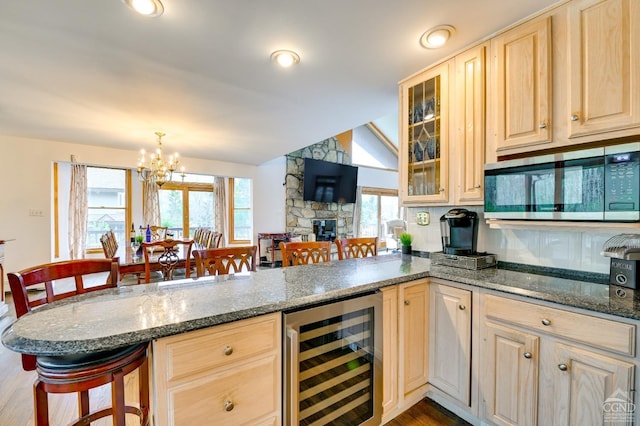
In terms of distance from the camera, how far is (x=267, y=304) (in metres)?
1.17

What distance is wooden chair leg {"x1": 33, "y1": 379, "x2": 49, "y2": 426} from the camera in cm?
99

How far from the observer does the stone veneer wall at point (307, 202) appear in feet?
20.9

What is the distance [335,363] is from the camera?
58.1 inches

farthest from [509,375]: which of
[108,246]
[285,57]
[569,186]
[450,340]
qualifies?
[108,246]

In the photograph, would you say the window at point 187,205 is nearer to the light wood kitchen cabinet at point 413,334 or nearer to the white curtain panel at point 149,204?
the white curtain panel at point 149,204

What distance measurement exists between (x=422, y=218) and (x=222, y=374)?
6.54ft

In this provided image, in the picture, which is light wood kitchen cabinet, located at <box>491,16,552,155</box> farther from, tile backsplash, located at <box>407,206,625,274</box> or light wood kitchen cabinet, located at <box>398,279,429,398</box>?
light wood kitchen cabinet, located at <box>398,279,429,398</box>

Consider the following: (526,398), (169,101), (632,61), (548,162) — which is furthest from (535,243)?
(169,101)

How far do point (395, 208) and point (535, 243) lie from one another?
22.5 ft

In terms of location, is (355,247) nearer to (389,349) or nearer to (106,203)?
(389,349)

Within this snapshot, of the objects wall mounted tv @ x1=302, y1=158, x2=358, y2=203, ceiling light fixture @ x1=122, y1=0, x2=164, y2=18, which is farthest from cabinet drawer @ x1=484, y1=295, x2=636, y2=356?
wall mounted tv @ x1=302, y1=158, x2=358, y2=203

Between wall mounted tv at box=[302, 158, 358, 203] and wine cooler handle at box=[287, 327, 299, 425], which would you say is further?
wall mounted tv at box=[302, 158, 358, 203]

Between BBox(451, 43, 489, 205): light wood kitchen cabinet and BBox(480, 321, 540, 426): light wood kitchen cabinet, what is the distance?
83 centimetres

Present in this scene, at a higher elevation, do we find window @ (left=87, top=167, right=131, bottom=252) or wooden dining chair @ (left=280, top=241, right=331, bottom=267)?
window @ (left=87, top=167, right=131, bottom=252)
